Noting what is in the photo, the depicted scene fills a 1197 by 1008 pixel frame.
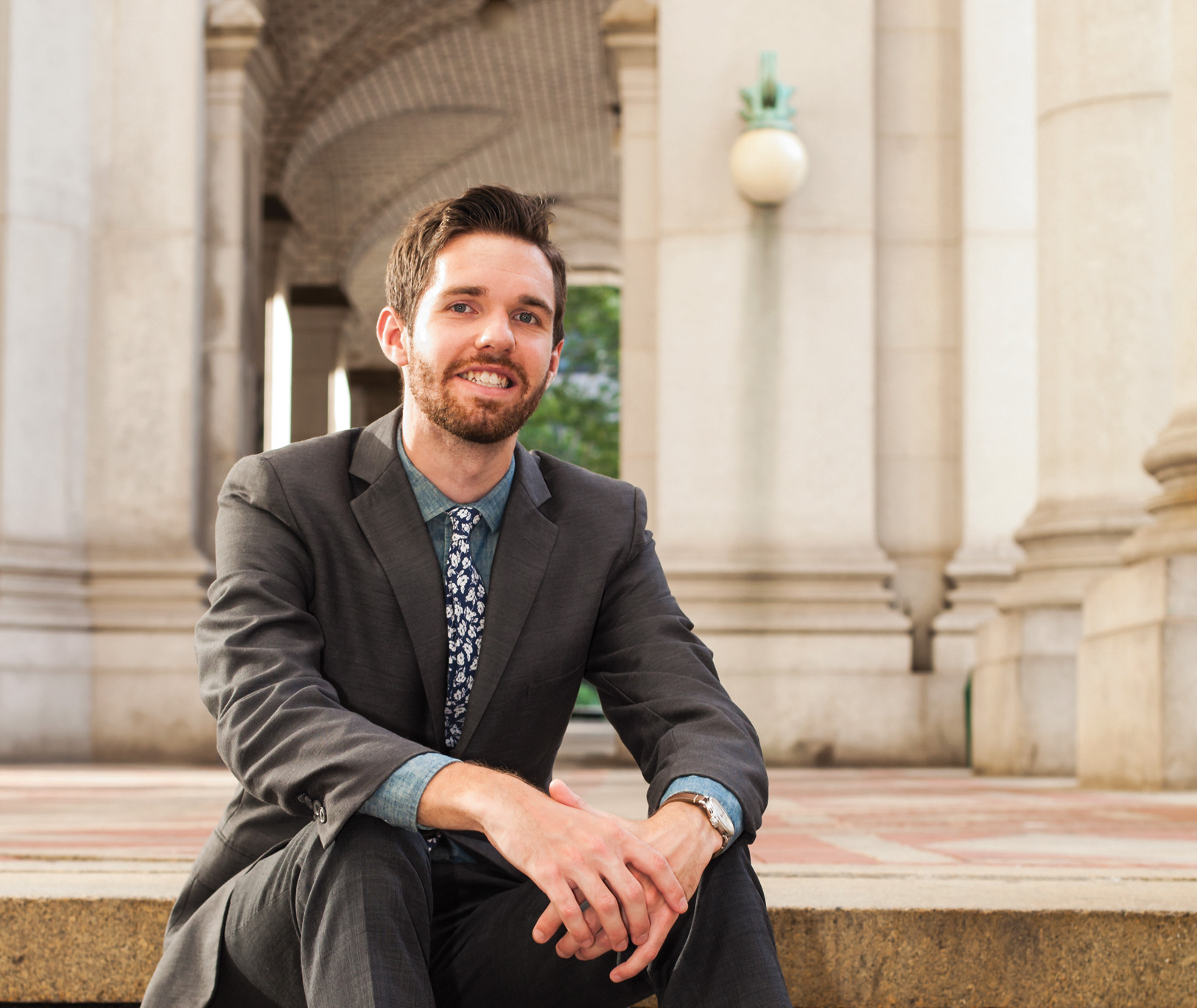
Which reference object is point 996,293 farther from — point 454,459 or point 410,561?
point 410,561

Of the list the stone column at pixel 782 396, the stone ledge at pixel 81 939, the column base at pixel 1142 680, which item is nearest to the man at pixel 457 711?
the stone ledge at pixel 81 939

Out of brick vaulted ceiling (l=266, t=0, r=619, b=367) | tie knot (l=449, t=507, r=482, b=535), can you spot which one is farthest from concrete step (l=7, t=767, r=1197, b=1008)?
brick vaulted ceiling (l=266, t=0, r=619, b=367)

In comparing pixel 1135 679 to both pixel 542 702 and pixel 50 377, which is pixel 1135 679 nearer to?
pixel 542 702

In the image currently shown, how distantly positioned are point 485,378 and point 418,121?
22.2 metres

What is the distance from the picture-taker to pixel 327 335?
2258 centimetres

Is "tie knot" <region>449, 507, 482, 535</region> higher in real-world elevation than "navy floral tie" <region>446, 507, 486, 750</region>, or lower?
higher

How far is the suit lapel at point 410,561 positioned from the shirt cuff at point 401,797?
29 centimetres

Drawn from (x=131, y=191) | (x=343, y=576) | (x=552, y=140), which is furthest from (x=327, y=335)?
(x=343, y=576)

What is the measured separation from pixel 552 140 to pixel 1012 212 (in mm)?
16637

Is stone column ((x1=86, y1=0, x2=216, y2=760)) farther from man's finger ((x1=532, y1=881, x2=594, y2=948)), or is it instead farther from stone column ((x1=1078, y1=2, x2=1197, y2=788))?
man's finger ((x1=532, y1=881, x2=594, y2=948))

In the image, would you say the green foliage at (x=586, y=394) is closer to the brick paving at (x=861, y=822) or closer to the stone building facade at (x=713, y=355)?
the stone building facade at (x=713, y=355)

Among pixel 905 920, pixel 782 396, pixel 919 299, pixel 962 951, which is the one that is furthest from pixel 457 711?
pixel 919 299

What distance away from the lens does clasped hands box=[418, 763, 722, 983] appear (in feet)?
7.30

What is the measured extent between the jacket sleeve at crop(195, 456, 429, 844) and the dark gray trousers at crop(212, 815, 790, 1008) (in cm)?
8
